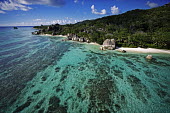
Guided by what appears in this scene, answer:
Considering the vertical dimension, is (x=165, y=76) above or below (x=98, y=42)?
below

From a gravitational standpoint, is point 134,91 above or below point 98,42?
below

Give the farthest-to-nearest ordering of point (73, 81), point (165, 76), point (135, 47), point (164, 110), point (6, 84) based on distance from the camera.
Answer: point (135, 47)
point (165, 76)
point (73, 81)
point (6, 84)
point (164, 110)

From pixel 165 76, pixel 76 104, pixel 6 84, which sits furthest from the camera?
pixel 165 76

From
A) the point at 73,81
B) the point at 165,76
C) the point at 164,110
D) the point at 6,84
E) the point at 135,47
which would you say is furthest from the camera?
the point at 135,47

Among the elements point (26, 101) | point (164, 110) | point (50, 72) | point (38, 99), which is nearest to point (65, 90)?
point (38, 99)

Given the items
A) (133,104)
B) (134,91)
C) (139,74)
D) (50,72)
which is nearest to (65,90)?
(50,72)

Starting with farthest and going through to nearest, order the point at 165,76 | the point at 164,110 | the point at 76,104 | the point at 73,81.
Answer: the point at 165,76
the point at 73,81
the point at 76,104
the point at 164,110

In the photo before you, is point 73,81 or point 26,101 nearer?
point 26,101

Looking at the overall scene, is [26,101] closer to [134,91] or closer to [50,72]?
[50,72]

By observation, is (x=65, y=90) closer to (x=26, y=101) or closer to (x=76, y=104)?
(x=76, y=104)

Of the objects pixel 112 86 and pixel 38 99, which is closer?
pixel 38 99
